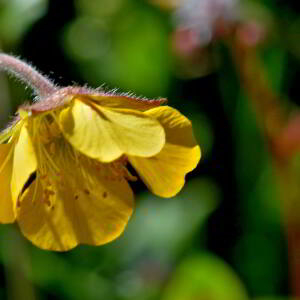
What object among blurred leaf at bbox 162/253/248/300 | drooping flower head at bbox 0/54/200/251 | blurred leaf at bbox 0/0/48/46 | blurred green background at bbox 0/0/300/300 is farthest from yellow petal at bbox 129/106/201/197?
blurred leaf at bbox 162/253/248/300

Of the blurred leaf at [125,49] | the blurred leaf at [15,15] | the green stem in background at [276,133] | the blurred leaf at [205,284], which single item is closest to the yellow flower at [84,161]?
the blurred leaf at [15,15]

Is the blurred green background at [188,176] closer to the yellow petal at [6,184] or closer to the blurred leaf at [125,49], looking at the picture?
the blurred leaf at [125,49]

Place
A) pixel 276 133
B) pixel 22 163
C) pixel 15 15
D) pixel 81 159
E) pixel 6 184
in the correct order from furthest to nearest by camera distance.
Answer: pixel 276 133
pixel 15 15
pixel 81 159
pixel 6 184
pixel 22 163

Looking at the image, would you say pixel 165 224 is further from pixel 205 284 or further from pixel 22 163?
pixel 22 163

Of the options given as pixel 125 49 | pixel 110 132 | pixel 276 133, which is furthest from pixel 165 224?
pixel 110 132

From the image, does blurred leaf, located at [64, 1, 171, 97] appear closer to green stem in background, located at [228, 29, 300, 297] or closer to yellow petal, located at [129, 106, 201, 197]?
green stem in background, located at [228, 29, 300, 297]

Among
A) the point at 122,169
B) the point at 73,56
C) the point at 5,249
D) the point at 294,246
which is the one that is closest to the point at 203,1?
the point at 73,56
